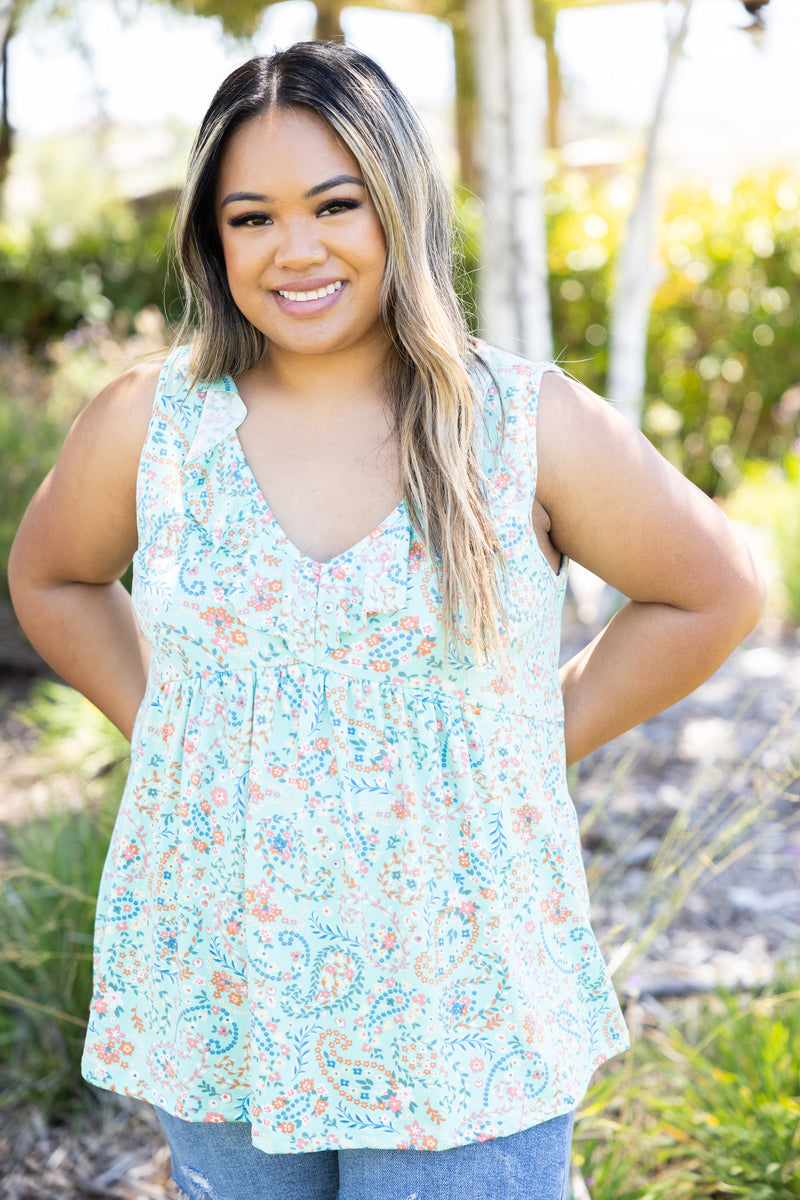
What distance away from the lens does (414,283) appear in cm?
144

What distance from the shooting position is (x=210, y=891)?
1414mm

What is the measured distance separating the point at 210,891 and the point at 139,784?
174mm

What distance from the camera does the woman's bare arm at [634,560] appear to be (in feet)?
4.69

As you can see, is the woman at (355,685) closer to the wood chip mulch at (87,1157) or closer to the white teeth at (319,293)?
the white teeth at (319,293)

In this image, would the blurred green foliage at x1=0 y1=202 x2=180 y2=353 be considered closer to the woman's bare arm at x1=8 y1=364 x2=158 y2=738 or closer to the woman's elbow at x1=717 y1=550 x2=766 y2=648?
the woman's bare arm at x1=8 y1=364 x2=158 y2=738

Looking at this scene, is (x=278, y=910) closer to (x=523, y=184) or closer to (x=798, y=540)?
(x=523, y=184)

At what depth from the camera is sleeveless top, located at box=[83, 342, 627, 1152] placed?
Answer: 135cm

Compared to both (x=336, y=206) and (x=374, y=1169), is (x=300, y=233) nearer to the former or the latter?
Answer: (x=336, y=206)

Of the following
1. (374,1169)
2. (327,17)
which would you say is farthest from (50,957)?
(327,17)

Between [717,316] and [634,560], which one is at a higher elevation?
[634,560]

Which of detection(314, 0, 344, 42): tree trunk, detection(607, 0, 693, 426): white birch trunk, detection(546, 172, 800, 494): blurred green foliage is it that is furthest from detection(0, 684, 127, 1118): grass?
detection(314, 0, 344, 42): tree trunk

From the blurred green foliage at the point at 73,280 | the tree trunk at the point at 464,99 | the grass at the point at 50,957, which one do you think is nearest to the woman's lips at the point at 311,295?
the grass at the point at 50,957

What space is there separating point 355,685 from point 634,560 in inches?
16.1

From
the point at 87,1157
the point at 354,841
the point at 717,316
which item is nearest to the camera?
the point at 354,841
